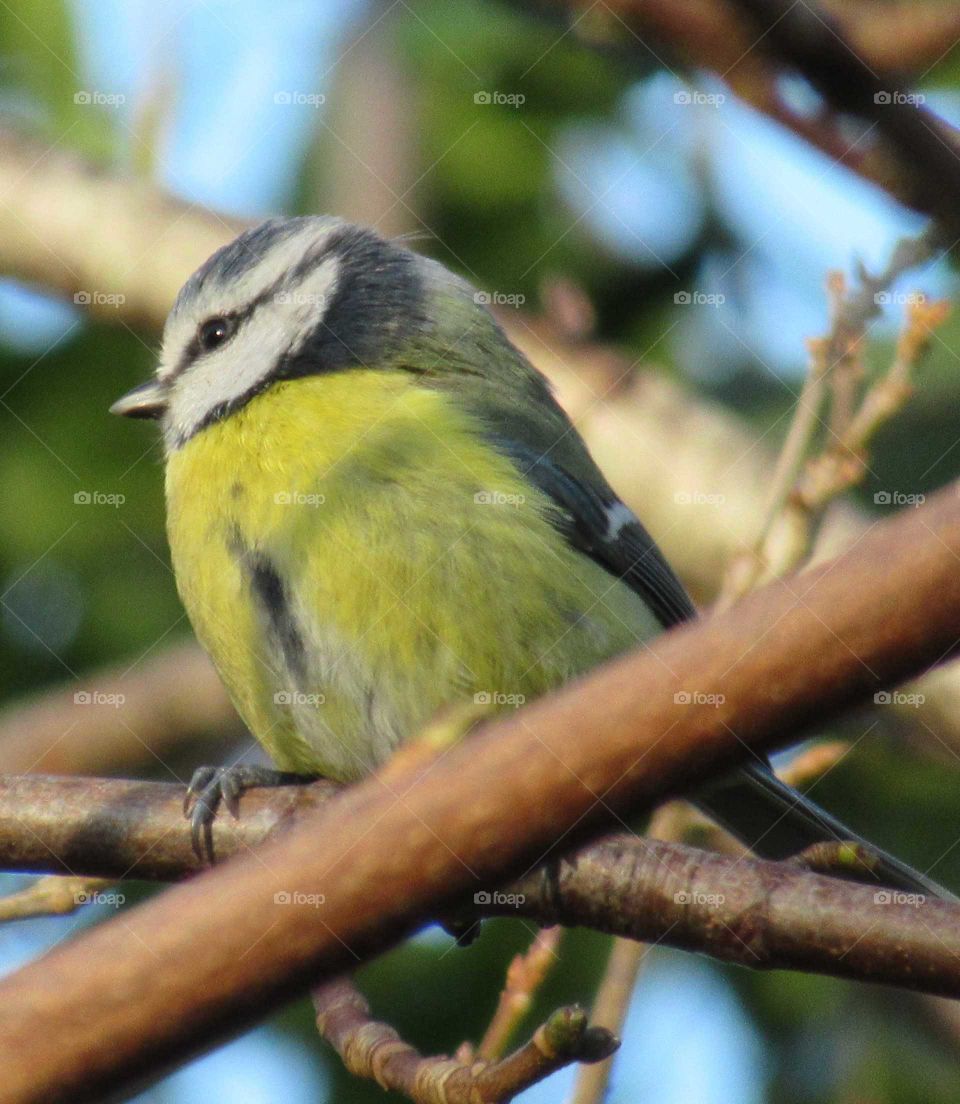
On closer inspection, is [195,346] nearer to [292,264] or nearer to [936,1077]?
[292,264]

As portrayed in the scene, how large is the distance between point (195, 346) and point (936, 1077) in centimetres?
215

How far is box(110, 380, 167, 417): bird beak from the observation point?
10.6ft

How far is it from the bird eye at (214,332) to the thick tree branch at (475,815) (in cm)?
262

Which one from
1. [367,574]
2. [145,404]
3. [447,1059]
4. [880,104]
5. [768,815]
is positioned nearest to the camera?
[880,104]

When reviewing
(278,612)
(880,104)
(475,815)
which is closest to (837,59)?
(880,104)

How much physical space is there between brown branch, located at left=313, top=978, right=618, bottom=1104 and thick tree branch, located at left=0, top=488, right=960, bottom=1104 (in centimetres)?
46

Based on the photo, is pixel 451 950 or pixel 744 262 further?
pixel 744 262

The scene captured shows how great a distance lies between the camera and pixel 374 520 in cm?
264

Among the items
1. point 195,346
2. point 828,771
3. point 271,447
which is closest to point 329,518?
point 271,447

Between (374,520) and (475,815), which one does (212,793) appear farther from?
(475,815)

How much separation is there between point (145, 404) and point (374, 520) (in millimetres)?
846

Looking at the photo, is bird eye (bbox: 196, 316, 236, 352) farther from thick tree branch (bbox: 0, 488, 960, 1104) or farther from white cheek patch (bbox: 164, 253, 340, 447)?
thick tree branch (bbox: 0, 488, 960, 1104)

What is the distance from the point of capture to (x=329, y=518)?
2668mm

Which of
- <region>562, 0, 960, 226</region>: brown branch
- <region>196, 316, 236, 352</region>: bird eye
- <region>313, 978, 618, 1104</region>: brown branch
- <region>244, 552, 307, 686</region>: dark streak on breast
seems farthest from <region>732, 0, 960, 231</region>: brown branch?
<region>196, 316, 236, 352</region>: bird eye
